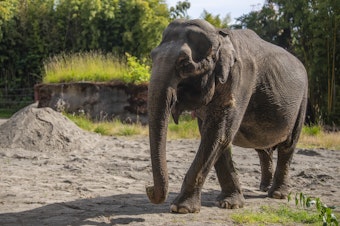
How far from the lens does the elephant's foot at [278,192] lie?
18.2 feet

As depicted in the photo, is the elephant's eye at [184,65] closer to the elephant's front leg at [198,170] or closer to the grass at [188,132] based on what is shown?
the elephant's front leg at [198,170]

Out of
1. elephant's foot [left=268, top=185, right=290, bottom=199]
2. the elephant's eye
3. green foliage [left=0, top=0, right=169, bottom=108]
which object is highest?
green foliage [left=0, top=0, right=169, bottom=108]

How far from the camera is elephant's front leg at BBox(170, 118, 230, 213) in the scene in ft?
14.4

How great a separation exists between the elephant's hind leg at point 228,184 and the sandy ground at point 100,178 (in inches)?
4.3

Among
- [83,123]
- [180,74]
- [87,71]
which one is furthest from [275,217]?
[87,71]

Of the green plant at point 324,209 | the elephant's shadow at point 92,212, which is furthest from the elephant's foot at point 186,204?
the green plant at point 324,209

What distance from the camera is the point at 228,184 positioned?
4.84 metres

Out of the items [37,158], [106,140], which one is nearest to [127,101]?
[106,140]

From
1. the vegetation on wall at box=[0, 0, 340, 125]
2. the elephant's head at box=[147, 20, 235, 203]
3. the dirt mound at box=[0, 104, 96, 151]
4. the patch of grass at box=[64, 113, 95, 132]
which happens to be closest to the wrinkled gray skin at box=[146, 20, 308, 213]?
the elephant's head at box=[147, 20, 235, 203]

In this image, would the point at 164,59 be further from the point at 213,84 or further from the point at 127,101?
the point at 127,101

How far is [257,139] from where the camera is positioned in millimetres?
5125

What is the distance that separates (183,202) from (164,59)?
125 cm

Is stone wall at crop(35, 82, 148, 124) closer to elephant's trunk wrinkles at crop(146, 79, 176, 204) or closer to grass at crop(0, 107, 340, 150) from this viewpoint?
grass at crop(0, 107, 340, 150)

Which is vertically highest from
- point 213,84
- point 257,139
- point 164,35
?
point 164,35
